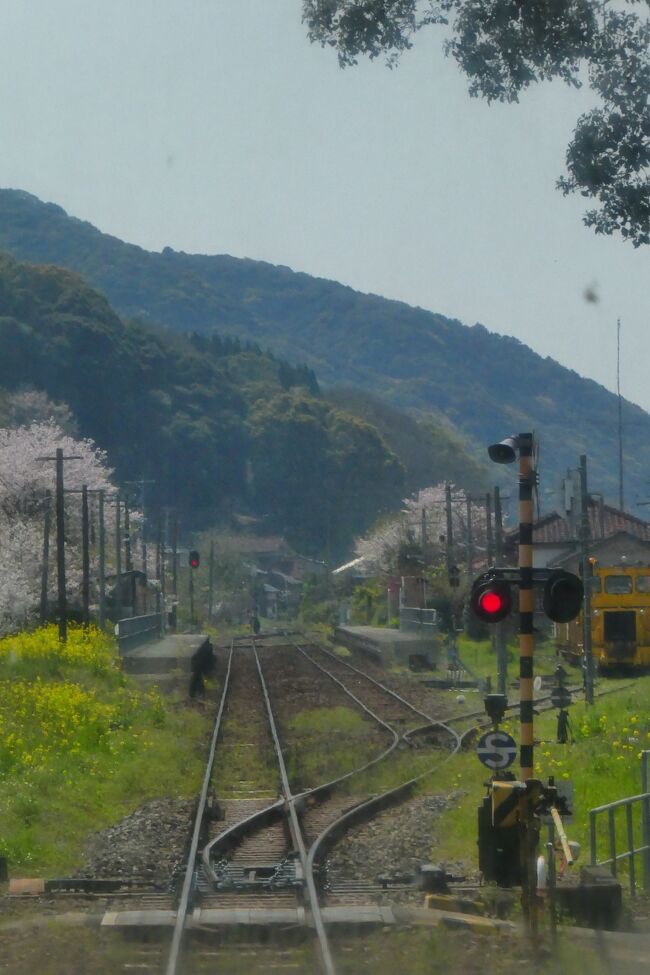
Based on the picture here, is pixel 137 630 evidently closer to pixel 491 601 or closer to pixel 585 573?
pixel 585 573

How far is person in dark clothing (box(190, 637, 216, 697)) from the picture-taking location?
99.9 ft

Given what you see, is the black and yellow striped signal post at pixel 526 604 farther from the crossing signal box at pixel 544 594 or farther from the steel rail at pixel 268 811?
the steel rail at pixel 268 811

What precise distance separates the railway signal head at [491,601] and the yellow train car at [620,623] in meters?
24.4

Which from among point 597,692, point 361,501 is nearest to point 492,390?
point 361,501

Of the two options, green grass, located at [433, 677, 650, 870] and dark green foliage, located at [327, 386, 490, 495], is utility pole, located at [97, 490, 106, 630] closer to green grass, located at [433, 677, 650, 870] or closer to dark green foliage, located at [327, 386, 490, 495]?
green grass, located at [433, 677, 650, 870]

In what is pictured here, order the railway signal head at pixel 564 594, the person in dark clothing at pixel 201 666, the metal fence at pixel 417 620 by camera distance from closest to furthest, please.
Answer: the railway signal head at pixel 564 594 → the person in dark clothing at pixel 201 666 → the metal fence at pixel 417 620

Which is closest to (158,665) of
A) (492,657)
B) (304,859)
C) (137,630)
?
(137,630)

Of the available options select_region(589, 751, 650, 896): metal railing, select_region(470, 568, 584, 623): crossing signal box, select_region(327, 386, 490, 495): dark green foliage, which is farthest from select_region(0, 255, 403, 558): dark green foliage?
select_region(470, 568, 584, 623): crossing signal box

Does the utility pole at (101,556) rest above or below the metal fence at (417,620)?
above

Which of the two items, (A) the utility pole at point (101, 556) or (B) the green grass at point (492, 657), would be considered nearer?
(B) the green grass at point (492, 657)

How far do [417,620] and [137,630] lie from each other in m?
9.71

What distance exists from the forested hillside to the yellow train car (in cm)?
6900

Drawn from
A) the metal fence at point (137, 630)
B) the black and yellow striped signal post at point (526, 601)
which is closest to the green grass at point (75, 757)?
the black and yellow striped signal post at point (526, 601)

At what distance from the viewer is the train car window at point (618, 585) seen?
34000 mm
